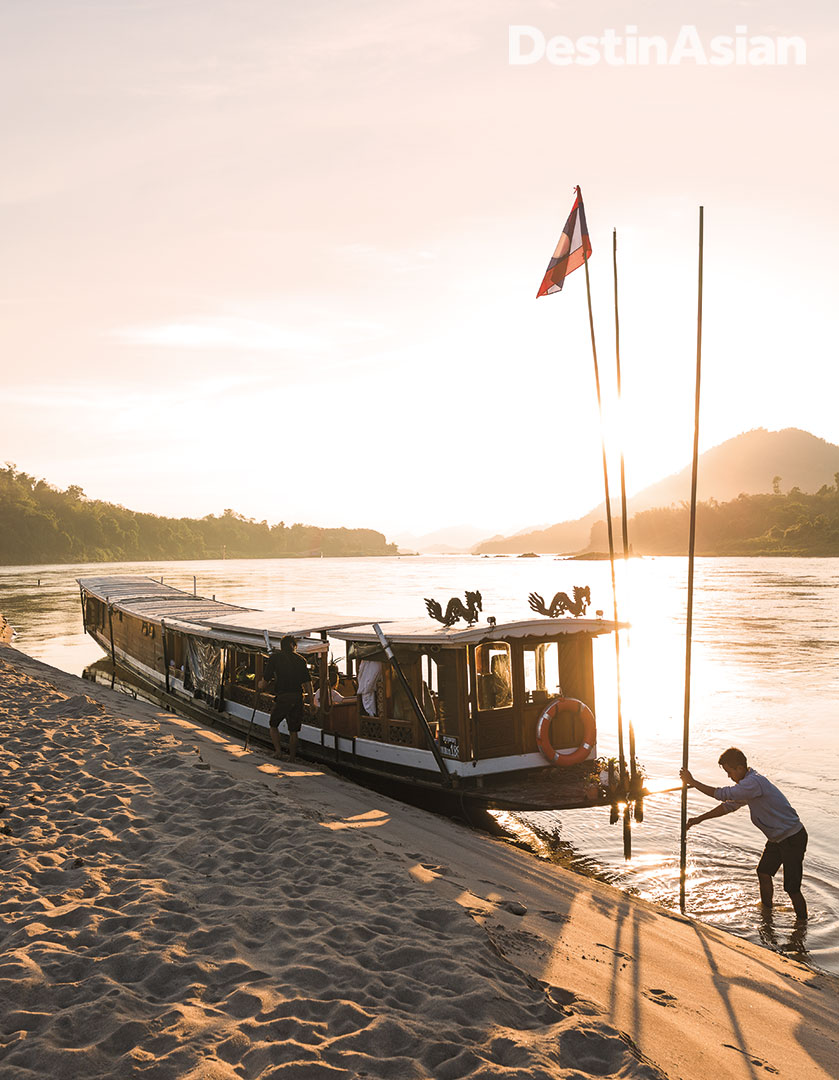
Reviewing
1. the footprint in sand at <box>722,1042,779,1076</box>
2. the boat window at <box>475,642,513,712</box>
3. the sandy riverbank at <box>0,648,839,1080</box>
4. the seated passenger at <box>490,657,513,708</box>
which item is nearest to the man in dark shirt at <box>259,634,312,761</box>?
the sandy riverbank at <box>0,648,839,1080</box>

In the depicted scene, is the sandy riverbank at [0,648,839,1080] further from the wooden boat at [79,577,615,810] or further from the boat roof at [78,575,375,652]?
the boat roof at [78,575,375,652]

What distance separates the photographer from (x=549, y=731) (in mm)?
12797

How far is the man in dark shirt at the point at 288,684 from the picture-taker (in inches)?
575

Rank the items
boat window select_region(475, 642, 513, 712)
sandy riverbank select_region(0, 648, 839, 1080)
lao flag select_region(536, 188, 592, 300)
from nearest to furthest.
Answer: sandy riverbank select_region(0, 648, 839, 1080) < lao flag select_region(536, 188, 592, 300) < boat window select_region(475, 642, 513, 712)

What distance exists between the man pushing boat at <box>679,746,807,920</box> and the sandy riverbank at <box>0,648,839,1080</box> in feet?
3.83

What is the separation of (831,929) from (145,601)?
1053 inches

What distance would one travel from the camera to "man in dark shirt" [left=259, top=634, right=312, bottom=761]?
14617 mm

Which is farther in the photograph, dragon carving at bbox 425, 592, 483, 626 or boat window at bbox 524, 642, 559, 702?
boat window at bbox 524, 642, 559, 702

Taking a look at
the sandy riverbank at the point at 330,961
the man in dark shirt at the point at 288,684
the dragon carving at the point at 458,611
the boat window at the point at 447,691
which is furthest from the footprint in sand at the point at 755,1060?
the man in dark shirt at the point at 288,684

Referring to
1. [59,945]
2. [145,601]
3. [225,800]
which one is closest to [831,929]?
[225,800]

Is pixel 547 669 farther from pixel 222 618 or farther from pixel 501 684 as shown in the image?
pixel 222 618

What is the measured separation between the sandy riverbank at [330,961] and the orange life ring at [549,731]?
77.0 inches

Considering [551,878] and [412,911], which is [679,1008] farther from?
[551,878]

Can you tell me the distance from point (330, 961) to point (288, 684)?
8.59 metres
